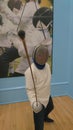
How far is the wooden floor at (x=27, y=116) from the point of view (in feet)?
6.79

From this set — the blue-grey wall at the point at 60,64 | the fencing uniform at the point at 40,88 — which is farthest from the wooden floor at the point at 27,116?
the fencing uniform at the point at 40,88

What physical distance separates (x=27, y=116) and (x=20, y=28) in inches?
43.8

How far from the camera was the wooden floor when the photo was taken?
6.79 ft

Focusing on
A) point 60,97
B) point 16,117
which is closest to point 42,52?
point 16,117

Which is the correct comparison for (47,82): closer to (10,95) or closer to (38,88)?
(38,88)

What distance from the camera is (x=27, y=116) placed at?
231 centimetres

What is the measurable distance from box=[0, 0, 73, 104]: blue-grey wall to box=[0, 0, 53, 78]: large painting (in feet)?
0.31

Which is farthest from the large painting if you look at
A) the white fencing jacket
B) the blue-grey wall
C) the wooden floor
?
the white fencing jacket

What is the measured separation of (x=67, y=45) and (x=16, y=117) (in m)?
1.24

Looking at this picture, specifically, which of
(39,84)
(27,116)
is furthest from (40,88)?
(27,116)

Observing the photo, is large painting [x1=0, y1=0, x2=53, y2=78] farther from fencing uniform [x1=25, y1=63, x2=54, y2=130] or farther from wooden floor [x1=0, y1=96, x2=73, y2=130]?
fencing uniform [x1=25, y1=63, x2=54, y2=130]

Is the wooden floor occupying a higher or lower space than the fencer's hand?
lower

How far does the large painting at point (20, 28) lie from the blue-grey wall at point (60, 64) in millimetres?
95

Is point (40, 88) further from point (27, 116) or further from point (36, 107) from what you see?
point (27, 116)
